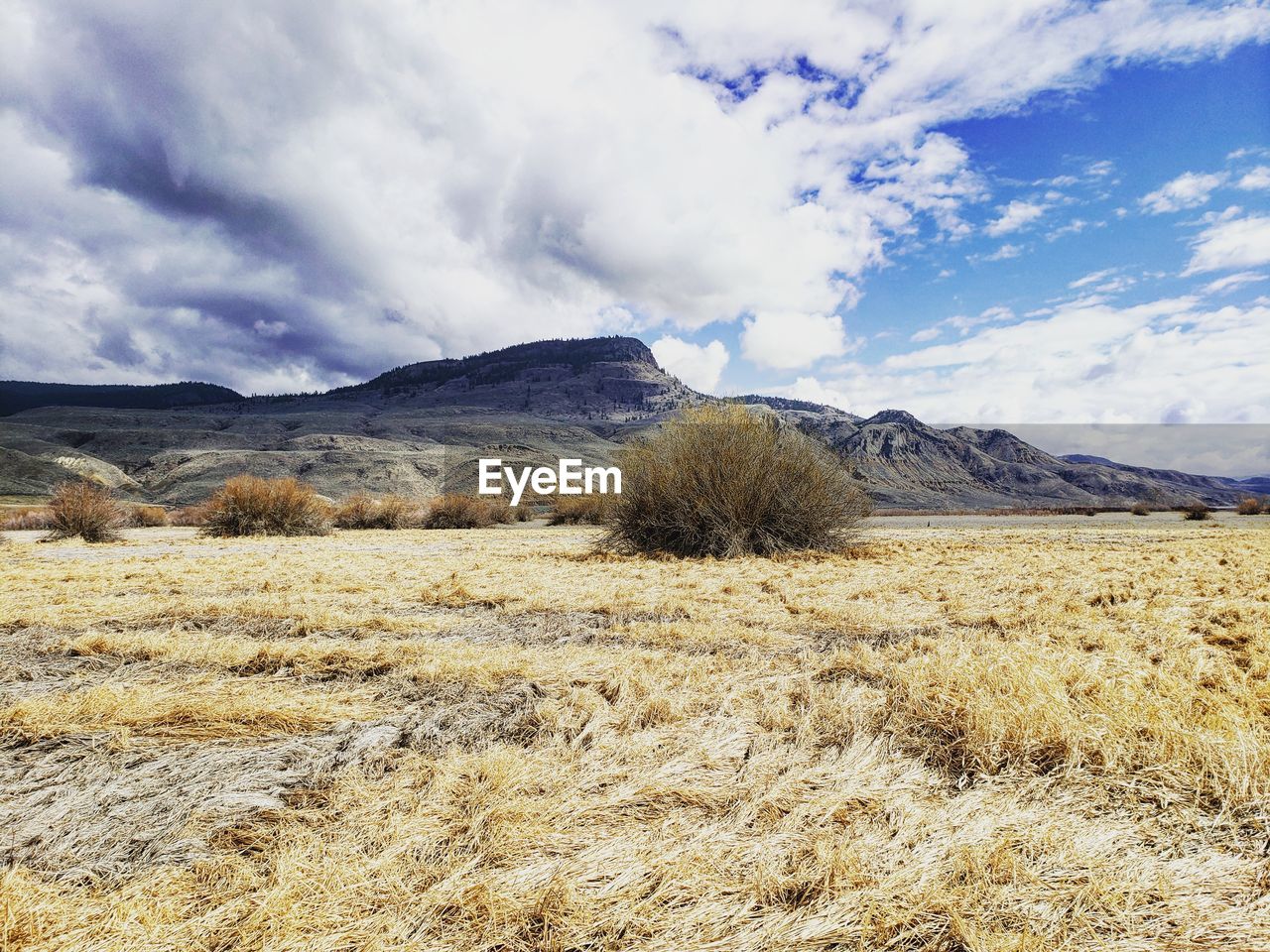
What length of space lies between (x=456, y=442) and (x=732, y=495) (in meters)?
80.1

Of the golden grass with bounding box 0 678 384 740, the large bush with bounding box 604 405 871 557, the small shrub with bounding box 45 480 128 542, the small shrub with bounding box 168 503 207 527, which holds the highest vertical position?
the large bush with bounding box 604 405 871 557

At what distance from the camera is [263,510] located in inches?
757

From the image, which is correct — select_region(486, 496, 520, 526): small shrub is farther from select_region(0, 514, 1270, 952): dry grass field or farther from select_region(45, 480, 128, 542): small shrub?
select_region(0, 514, 1270, 952): dry grass field

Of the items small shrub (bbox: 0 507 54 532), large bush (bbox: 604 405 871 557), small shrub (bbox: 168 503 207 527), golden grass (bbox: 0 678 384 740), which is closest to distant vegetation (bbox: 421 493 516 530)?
small shrub (bbox: 168 503 207 527)

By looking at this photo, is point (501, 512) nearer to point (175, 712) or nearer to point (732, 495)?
point (732, 495)

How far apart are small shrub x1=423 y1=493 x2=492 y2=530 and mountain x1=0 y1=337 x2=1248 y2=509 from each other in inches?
473

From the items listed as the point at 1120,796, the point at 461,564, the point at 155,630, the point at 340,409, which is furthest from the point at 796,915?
the point at 340,409

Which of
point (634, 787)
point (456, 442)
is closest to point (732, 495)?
point (634, 787)

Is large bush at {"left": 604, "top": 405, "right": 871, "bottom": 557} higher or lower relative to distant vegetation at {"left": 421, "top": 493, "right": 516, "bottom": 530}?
higher

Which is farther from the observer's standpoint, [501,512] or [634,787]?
[501,512]

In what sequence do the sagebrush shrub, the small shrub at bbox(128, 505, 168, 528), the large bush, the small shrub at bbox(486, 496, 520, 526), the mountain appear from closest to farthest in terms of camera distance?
the large bush → the small shrub at bbox(128, 505, 168, 528) → the sagebrush shrub → the small shrub at bbox(486, 496, 520, 526) → the mountain

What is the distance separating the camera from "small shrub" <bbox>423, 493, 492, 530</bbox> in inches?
1094

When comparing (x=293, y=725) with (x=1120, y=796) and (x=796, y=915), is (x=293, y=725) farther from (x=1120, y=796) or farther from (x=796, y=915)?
(x=1120, y=796)

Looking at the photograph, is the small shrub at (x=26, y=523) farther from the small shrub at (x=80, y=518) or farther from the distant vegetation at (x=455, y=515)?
the distant vegetation at (x=455, y=515)
